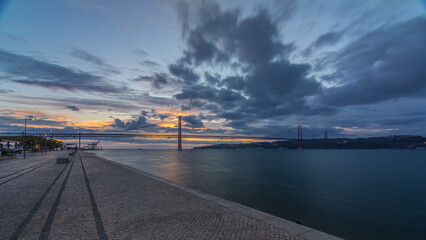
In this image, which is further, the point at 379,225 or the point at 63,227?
the point at 379,225

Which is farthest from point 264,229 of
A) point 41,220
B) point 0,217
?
point 0,217

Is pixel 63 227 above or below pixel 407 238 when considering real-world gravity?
above

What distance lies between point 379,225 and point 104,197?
→ 453 inches

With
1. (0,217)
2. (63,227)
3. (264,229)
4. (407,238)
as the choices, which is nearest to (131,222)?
(63,227)

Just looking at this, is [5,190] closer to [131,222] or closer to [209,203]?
[131,222]

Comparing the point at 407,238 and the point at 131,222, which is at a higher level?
the point at 131,222

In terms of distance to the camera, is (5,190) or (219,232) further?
(5,190)

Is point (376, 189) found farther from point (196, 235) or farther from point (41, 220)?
point (41, 220)

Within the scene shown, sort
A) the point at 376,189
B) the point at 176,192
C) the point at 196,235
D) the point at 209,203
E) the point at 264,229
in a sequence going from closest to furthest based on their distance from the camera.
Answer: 1. the point at 196,235
2. the point at 264,229
3. the point at 209,203
4. the point at 176,192
5. the point at 376,189

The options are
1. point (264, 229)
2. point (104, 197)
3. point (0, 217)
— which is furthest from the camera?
point (104, 197)

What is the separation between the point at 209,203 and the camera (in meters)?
7.58

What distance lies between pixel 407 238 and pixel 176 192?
9.14 meters

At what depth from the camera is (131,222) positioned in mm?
5629

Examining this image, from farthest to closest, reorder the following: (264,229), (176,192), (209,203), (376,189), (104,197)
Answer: (376,189), (176,192), (104,197), (209,203), (264,229)
